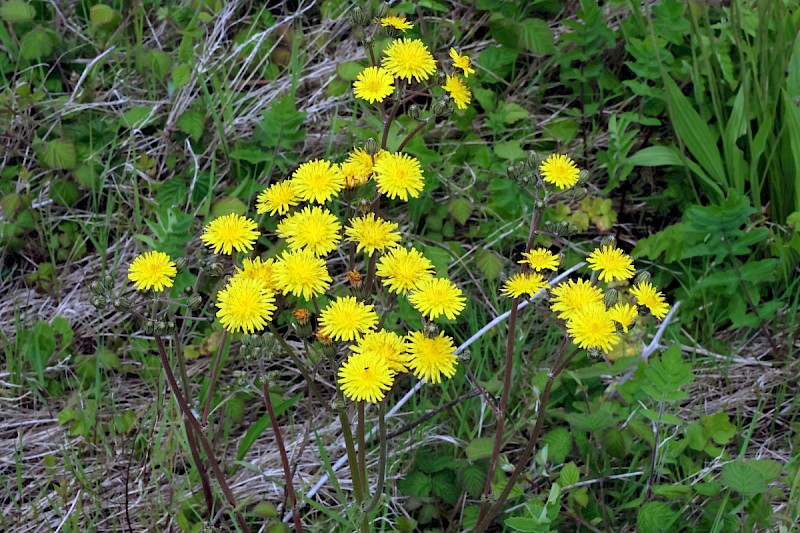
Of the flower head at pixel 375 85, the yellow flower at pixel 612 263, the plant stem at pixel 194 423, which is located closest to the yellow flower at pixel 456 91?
the flower head at pixel 375 85

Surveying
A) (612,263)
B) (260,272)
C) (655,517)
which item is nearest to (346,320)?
(260,272)

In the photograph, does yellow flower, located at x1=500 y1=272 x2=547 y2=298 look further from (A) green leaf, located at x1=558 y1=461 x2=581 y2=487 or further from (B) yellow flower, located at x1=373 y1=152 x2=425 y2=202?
(A) green leaf, located at x1=558 y1=461 x2=581 y2=487

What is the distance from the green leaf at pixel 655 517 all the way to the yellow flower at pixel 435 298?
0.65 metres

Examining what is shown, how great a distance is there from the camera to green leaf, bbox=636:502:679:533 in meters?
1.69

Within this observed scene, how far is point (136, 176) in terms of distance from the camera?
2.62m

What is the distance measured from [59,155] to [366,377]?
66.2 inches

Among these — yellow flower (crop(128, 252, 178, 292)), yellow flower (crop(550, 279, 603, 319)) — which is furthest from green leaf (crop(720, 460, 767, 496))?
yellow flower (crop(128, 252, 178, 292))

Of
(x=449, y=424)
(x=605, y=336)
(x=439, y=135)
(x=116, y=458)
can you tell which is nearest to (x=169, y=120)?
(x=439, y=135)

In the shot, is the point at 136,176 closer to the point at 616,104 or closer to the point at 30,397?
the point at 30,397

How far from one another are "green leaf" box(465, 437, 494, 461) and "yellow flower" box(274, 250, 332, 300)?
59 cm

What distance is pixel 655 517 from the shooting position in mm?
1688

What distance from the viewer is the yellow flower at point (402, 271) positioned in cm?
146

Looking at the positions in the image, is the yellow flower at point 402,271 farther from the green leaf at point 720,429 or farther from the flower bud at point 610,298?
the green leaf at point 720,429

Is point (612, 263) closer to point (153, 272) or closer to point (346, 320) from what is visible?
point (346, 320)
